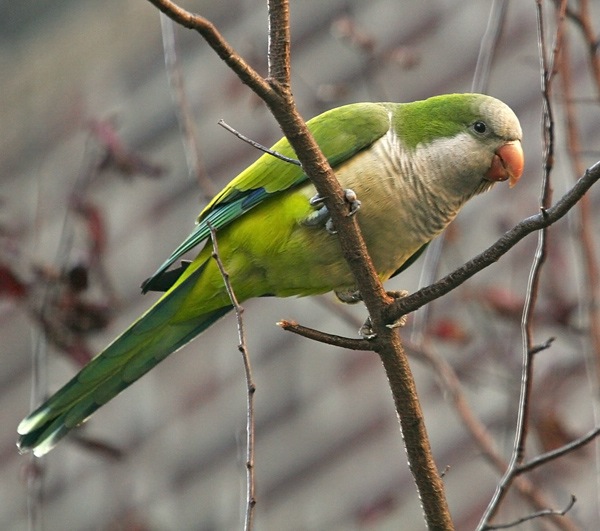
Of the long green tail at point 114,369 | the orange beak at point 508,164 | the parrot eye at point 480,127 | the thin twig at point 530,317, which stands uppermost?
the parrot eye at point 480,127

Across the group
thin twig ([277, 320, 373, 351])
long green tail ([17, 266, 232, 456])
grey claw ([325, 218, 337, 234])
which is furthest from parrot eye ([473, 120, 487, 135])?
thin twig ([277, 320, 373, 351])

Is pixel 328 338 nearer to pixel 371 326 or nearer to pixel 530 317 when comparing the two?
pixel 371 326

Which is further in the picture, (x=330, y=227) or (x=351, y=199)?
(x=330, y=227)

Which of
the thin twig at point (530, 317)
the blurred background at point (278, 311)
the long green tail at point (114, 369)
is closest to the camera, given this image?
the thin twig at point (530, 317)

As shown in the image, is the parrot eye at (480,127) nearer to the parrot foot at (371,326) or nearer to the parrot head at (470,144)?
the parrot head at (470,144)

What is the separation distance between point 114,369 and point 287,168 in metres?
0.77

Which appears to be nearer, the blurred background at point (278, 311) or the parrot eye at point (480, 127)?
the parrot eye at point (480, 127)

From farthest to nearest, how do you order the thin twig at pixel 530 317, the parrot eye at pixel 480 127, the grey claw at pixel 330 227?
the parrot eye at pixel 480 127, the grey claw at pixel 330 227, the thin twig at pixel 530 317

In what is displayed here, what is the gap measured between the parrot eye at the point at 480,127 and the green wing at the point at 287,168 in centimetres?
26

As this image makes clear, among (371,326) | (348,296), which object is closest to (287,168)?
(348,296)

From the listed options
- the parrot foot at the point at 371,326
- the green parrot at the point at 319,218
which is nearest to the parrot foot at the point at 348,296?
the green parrot at the point at 319,218

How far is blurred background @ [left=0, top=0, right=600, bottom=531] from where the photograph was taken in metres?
4.12

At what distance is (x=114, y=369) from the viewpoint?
312 cm

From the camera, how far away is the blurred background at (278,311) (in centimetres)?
412
